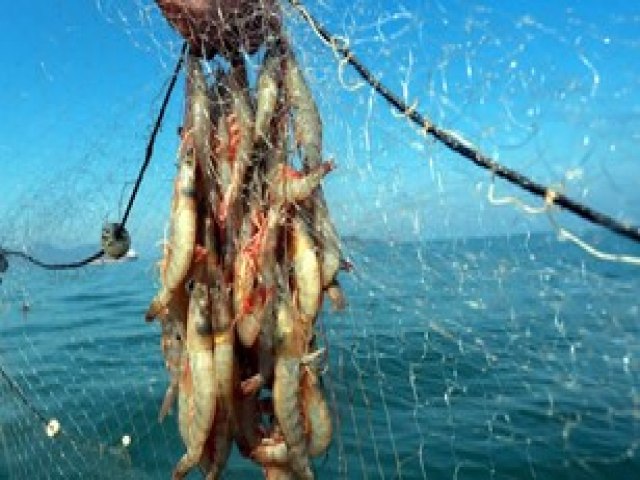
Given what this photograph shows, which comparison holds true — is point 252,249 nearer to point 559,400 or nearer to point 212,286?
point 212,286

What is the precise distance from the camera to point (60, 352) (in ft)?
43.3

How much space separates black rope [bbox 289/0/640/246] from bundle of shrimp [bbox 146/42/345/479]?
0.29 m

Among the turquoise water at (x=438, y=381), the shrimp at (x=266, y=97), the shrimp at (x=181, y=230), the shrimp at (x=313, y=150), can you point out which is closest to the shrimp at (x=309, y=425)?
the shrimp at (x=313, y=150)

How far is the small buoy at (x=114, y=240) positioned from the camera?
173 inches

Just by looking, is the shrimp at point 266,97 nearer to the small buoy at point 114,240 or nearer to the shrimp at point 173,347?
the shrimp at point 173,347

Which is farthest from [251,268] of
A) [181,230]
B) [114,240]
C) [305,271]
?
[114,240]

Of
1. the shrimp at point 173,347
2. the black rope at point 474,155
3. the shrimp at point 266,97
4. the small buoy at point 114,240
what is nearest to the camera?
the black rope at point 474,155

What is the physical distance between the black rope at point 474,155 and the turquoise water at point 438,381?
0.63 meters

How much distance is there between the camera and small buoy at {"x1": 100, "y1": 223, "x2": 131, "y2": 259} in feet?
14.4

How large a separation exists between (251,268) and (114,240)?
1.68 meters

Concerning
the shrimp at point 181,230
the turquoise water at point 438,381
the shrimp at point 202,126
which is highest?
the shrimp at point 202,126

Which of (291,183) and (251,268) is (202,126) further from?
(251,268)

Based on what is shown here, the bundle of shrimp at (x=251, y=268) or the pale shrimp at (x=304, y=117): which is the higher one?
the pale shrimp at (x=304, y=117)

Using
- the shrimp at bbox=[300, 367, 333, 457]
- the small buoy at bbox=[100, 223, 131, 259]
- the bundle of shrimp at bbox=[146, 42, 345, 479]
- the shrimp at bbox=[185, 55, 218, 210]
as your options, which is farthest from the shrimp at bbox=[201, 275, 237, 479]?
the small buoy at bbox=[100, 223, 131, 259]
